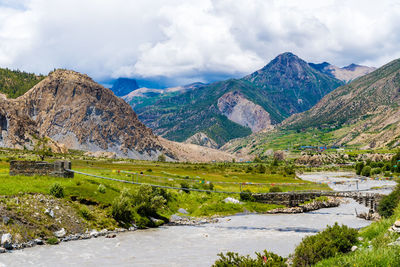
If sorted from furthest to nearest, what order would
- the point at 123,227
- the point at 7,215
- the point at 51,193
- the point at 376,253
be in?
the point at 123,227
the point at 51,193
the point at 7,215
the point at 376,253

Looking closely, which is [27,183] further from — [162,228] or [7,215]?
[162,228]

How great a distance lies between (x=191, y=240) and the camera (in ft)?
98.6

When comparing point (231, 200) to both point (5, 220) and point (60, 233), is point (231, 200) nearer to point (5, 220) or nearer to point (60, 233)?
point (60, 233)

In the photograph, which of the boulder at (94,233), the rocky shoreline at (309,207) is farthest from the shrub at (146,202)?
the rocky shoreline at (309,207)

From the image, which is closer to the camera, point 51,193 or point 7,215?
point 7,215

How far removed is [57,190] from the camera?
98.4 ft

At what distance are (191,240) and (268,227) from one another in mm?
11803

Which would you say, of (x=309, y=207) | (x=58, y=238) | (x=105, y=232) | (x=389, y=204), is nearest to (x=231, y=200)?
(x=309, y=207)

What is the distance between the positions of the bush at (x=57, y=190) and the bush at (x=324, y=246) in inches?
867

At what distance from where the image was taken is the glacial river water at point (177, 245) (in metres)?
22.2

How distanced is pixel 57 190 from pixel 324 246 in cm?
2332

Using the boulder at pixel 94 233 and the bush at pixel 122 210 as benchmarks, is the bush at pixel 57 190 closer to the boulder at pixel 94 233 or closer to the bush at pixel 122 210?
the boulder at pixel 94 233

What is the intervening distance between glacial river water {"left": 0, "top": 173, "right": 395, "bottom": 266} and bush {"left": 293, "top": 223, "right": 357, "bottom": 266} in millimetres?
8539

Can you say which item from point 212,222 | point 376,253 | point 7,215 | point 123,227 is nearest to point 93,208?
point 123,227
